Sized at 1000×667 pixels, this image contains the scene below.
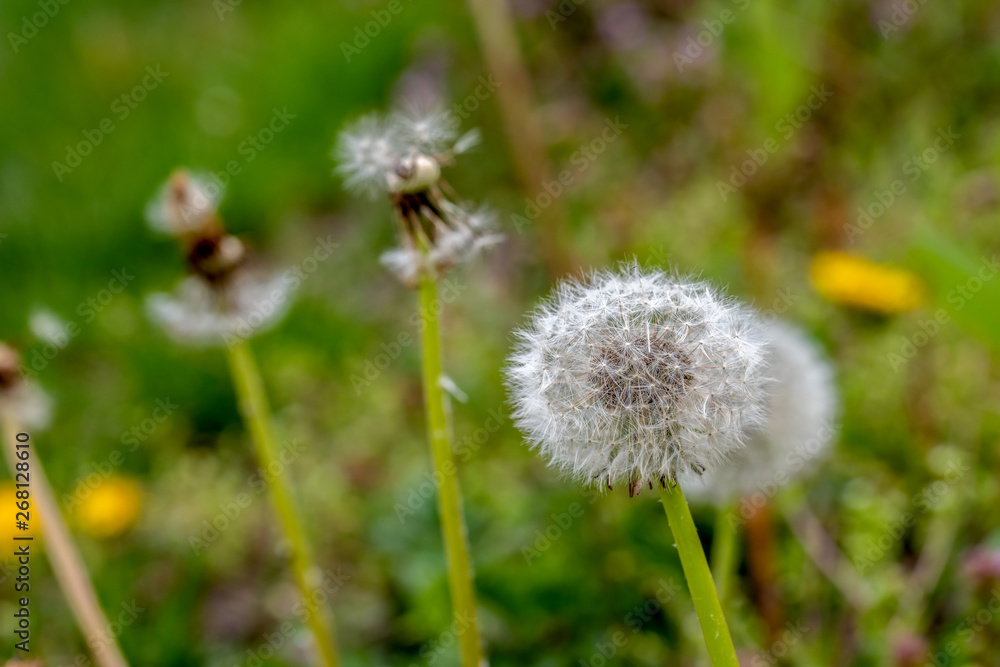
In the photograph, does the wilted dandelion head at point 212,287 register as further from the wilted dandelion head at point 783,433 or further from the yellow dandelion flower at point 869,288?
the yellow dandelion flower at point 869,288

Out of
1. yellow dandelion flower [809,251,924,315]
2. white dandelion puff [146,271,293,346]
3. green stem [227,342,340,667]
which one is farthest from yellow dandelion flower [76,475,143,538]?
yellow dandelion flower [809,251,924,315]

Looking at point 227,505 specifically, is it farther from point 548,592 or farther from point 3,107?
point 3,107

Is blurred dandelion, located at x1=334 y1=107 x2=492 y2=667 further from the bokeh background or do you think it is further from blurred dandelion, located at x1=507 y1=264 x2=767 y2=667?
the bokeh background

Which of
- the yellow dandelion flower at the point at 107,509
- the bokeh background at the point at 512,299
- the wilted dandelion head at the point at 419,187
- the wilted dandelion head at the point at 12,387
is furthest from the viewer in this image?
the yellow dandelion flower at the point at 107,509

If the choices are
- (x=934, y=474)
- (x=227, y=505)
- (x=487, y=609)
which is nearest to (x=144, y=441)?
(x=227, y=505)

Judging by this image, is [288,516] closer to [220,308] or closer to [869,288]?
[220,308]

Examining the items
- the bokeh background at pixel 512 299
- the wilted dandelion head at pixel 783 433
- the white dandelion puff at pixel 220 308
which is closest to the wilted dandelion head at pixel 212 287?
the white dandelion puff at pixel 220 308
